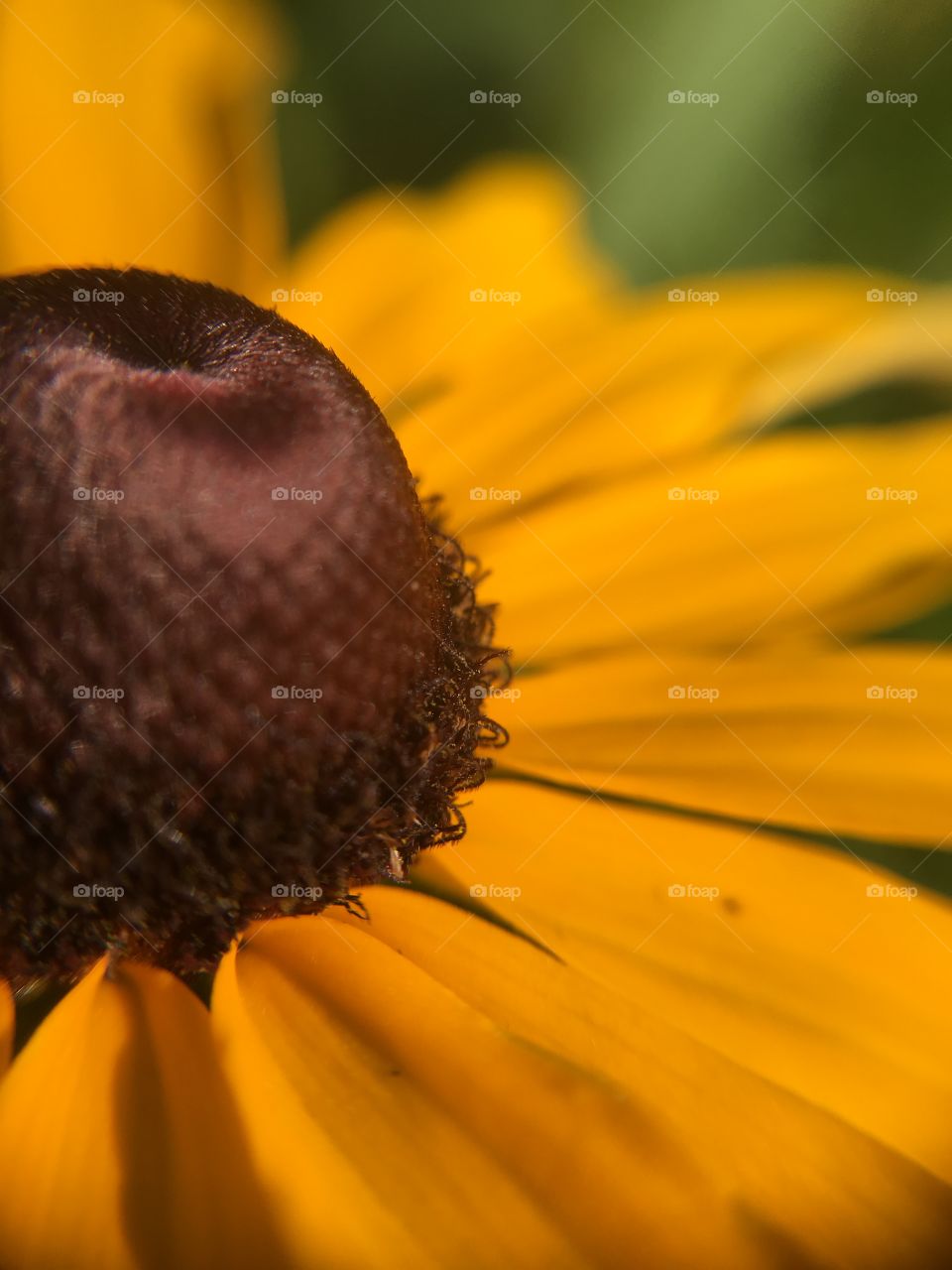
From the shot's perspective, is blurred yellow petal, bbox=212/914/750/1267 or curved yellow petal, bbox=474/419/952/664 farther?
curved yellow petal, bbox=474/419/952/664

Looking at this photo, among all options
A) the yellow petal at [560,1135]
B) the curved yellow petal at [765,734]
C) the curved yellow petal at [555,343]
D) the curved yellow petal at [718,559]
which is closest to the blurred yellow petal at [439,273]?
the curved yellow petal at [555,343]

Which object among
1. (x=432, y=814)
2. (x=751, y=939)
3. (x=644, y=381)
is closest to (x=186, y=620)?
(x=432, y=814)

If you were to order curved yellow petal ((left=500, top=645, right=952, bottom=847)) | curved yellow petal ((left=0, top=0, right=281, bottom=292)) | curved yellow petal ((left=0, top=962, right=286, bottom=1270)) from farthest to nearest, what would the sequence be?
curved yellow petal ((left=0, top=0, right=281, bottom=292)) → curved yellow petal ((left=500, top=645, right=952, bottom=847)) → curved yellow petal ((left=0, top=962, right=286, bottom=1270))

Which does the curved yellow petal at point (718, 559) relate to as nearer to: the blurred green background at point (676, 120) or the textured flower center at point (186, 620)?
the blurred green background at point (676, 120)

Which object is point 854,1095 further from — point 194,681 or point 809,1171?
point 194,681

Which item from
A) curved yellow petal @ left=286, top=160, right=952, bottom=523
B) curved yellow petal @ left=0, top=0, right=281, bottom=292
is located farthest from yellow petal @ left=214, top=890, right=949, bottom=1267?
curved yellow petal @ left=0, top=0, right=281, bottom=292

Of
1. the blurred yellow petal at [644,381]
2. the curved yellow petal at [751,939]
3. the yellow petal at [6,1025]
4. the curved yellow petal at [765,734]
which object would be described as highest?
the blurred yellow petal at [644,381]

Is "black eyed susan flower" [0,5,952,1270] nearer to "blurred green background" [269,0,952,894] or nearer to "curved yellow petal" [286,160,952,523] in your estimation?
"curved yellow petal" [286,160,952,523]
